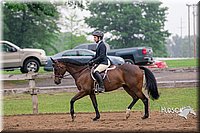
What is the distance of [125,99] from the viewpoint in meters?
18.3

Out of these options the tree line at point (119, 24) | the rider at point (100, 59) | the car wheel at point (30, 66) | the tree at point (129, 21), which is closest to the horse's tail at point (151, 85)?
the rider at point (100, 59)

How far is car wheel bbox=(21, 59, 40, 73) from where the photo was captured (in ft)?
85.0

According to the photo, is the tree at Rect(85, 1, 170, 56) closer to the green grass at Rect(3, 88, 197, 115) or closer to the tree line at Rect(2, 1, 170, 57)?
the tree line at Rect(2, 1, 170, 57)

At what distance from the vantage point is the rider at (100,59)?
1234 cm

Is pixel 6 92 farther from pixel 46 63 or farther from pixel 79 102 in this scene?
pixel 46 63

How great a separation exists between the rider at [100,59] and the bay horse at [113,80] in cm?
22

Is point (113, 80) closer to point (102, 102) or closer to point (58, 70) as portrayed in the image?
point (58, 70)

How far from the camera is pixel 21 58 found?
2578 cm

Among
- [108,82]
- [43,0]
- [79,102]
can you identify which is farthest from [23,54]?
[108,82]

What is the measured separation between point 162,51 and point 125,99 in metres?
51.0

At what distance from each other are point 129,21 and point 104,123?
47.8 metres

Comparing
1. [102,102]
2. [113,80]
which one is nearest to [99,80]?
[113,80]

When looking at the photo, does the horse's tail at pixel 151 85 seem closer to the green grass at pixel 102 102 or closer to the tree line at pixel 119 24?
the green grass at pixel 102 102

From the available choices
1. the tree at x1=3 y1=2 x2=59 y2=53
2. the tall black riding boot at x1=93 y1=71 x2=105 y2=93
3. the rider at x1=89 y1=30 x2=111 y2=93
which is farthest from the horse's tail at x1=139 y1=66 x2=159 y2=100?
the tree at x1=3 y1=2 x2=59 y2=53
